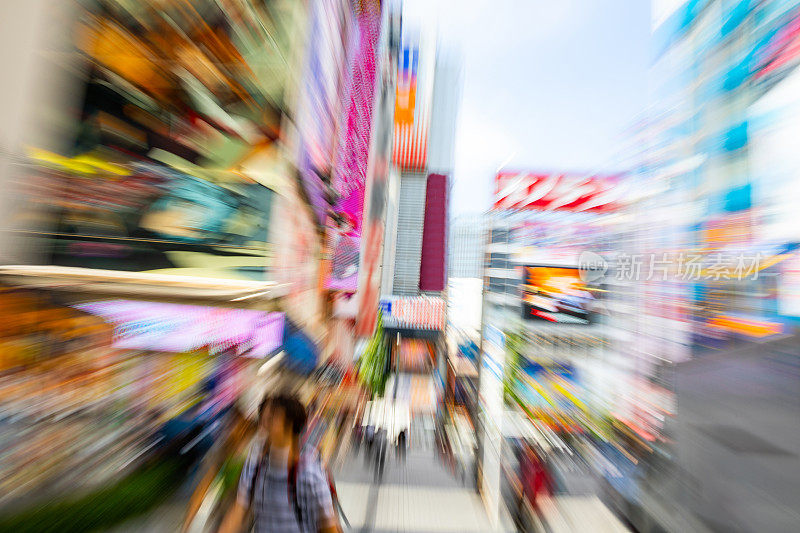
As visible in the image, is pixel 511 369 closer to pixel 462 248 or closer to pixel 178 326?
pixel 178 326

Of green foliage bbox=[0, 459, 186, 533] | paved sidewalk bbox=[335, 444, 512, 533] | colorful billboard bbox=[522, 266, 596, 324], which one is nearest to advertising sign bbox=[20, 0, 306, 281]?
green foliage bbox=[0, 459, 186, 533]

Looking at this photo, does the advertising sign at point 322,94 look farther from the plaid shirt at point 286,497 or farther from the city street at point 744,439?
the city street at point 744,439

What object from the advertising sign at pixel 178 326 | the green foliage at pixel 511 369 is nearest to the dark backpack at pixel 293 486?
the advertising sign at pixel 178 326

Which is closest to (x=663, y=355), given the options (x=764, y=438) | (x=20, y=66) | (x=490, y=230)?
(x=764, y=438)

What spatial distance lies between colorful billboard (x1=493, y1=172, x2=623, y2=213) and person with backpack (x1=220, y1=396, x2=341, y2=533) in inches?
339

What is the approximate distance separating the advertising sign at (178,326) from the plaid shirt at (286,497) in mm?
566

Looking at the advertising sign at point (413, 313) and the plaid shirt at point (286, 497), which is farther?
the advertising sign at point (413, 313)

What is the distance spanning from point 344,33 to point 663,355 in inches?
168

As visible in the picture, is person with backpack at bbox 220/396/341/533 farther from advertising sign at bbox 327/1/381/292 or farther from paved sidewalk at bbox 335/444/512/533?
paved sidewalk at bbox 335/444/512/533

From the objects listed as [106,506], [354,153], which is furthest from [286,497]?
[354,153]

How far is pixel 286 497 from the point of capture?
1.34 m

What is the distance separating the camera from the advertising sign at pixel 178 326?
1.41 metres

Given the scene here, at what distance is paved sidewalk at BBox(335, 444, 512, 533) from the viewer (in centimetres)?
356

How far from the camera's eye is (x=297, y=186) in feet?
6.79
